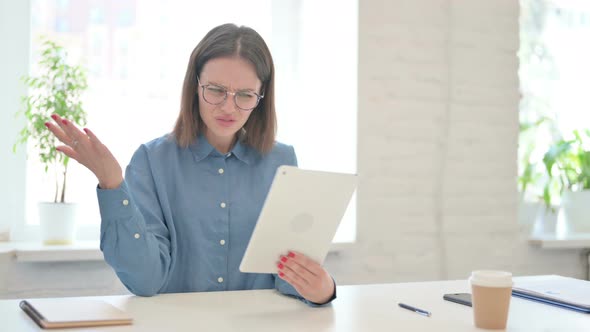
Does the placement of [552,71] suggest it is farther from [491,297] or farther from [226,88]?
[491,297]

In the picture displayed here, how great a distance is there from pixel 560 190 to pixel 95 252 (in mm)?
2236

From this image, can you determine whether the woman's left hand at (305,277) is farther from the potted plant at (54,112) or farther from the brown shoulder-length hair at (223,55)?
the potted plant at (54,112)

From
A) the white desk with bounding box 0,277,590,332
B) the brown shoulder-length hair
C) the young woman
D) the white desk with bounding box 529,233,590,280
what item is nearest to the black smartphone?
the white desk with bounding box 0,277,590,332

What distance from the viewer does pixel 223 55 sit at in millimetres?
1937

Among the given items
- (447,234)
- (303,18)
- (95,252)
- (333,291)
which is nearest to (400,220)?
(447,234)

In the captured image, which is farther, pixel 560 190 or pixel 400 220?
pixel 560 190

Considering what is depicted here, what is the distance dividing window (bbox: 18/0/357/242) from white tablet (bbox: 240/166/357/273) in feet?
4.53

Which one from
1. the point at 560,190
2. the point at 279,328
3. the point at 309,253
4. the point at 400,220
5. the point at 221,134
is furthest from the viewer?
the point at 560,190

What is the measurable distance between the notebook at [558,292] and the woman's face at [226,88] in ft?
2.73

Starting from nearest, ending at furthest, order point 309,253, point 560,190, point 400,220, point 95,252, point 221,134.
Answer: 1. point 309,253
2. point 221,134
3. point 95,252
4. point 400,220
5. point 560,190

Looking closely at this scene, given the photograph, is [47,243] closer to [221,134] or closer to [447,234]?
[221,134]

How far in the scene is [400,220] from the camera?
10.2ft

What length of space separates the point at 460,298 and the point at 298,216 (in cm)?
46

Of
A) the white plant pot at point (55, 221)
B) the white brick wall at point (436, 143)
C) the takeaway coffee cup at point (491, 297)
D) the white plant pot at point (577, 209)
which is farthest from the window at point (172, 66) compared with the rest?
the takeaway coffee cup at point (491, 297)
